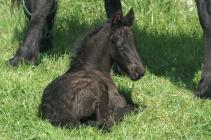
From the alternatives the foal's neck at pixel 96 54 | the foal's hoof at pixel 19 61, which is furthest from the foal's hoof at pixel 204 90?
the foal's hoof at pixel 19 61

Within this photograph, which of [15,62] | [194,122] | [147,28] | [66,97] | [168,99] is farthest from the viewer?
[147,28]

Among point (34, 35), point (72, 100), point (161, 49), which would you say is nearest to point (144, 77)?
point (161, 49)

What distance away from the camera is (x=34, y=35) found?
5.93m

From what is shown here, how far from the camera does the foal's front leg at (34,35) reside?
5914 mm

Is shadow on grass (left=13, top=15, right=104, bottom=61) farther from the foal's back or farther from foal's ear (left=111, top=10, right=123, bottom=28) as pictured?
the foal's back

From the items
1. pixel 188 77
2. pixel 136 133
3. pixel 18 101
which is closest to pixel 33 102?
pixel 18 101

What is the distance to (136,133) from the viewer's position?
4516 millimetres

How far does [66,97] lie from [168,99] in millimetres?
1222

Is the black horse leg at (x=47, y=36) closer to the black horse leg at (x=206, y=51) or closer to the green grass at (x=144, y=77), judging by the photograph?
the green grass at (x=144, y=77)

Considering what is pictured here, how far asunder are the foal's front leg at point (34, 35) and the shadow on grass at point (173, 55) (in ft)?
4.08

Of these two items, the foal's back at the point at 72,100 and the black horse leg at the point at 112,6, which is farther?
the black horse leg at the point at 112,6

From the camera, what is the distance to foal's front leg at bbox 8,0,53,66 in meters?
5.91

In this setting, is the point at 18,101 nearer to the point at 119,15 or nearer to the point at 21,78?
the point at 21,78

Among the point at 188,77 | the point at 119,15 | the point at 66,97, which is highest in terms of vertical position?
the point at 119,15
